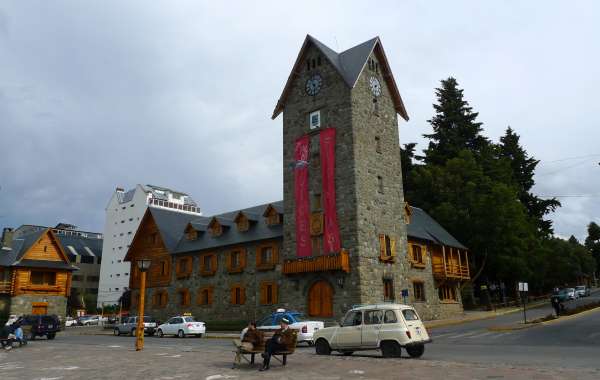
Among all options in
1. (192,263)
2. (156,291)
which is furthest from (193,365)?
(156,291)

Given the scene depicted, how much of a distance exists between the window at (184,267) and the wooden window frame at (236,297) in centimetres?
643

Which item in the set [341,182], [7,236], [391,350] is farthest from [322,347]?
[7,236]

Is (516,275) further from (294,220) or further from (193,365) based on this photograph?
(193,365)

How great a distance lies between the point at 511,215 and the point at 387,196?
19.6 m

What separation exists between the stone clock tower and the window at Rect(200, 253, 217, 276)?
912 centimetres

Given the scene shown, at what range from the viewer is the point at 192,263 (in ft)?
151

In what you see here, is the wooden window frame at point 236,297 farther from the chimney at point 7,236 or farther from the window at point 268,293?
the chimney at point 7,236

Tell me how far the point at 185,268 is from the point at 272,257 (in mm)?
11686

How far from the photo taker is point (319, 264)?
33219 mm

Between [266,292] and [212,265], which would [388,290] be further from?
[212,265]

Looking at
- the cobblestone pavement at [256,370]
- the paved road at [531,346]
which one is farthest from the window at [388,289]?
the cobblestone pavement at [256,370]

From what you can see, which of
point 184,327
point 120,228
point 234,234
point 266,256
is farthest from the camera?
point 120,228

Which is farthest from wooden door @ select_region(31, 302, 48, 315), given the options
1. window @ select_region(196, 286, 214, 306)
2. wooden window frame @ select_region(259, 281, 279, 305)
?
wooden window frame @ select_region(259, 281, 279, 305)

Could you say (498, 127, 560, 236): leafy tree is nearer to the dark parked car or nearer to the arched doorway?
the arched doorway
